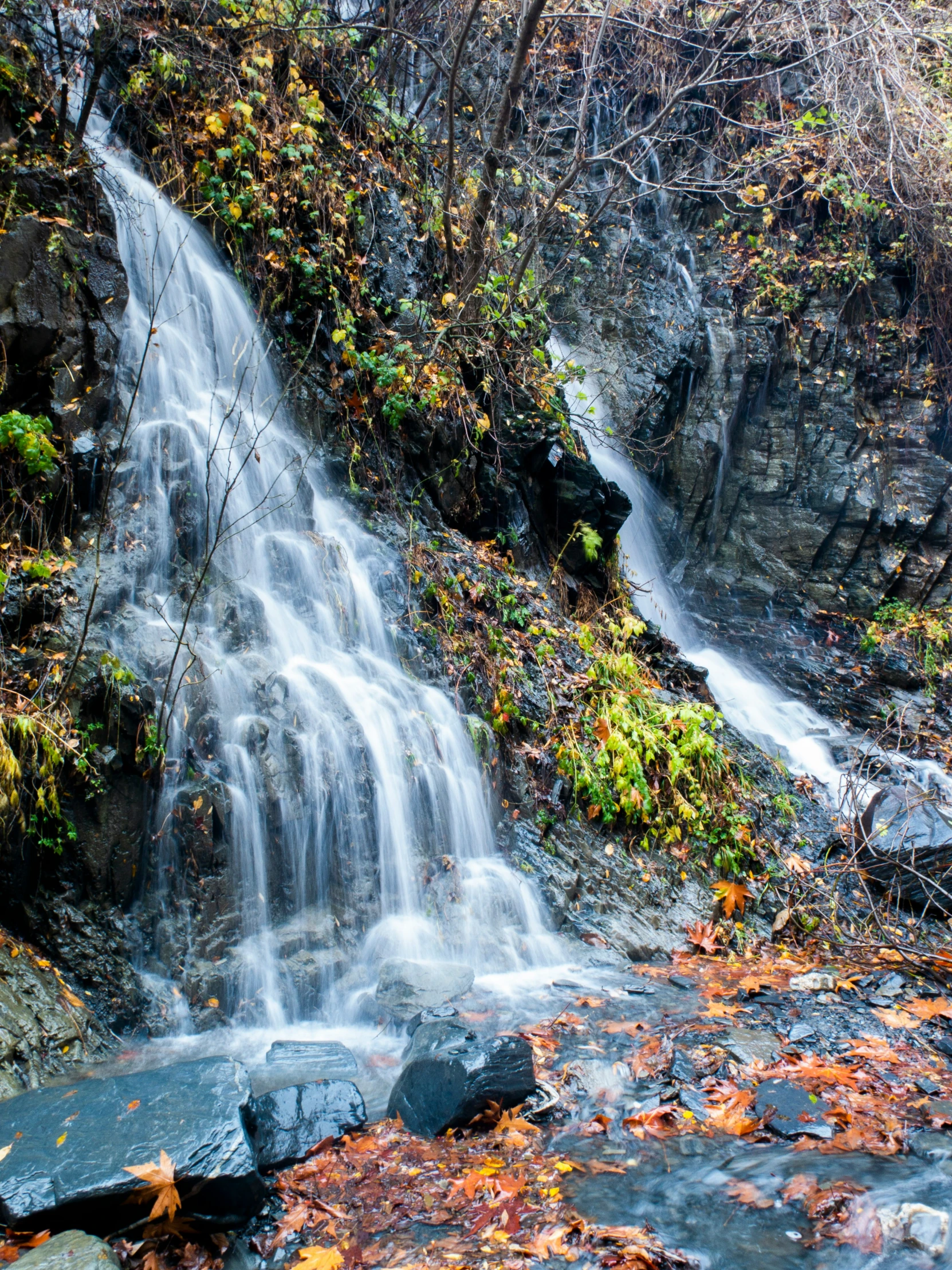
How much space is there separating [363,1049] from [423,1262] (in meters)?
1.88

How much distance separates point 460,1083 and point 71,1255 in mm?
1534

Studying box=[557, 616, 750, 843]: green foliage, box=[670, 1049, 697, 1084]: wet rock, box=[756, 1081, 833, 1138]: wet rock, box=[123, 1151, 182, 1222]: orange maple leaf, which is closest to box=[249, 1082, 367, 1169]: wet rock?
box=[123, 1151, 182, 1222]: orange maple leaf

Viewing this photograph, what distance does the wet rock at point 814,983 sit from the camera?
4812 millimetres

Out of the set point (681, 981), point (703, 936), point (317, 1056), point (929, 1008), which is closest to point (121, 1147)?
point (317, 1056)

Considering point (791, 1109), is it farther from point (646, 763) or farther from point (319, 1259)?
point (646, 763)

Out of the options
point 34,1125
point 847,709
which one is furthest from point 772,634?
point 34,1125

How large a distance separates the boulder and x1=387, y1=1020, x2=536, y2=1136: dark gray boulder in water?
0.90 m

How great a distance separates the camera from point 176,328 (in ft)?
23.8

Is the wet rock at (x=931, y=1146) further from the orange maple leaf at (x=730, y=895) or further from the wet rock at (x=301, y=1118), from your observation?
the orange maple leaf at (x=730, y=895)

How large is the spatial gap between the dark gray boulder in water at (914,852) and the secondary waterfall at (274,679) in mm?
3096

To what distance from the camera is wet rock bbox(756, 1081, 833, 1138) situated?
302 cm

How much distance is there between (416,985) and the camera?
4562 millimetres

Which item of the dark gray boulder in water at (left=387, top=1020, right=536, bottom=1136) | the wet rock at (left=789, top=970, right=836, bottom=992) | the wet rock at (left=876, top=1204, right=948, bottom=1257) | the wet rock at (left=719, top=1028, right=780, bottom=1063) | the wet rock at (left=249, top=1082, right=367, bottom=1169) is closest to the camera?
the wet rock at (left=876, top=1204, right=948, bottom=1257)

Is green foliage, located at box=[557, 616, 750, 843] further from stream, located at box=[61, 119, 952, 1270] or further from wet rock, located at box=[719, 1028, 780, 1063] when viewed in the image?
wet rock, located at box=[719, 1028, 780, 1063]
